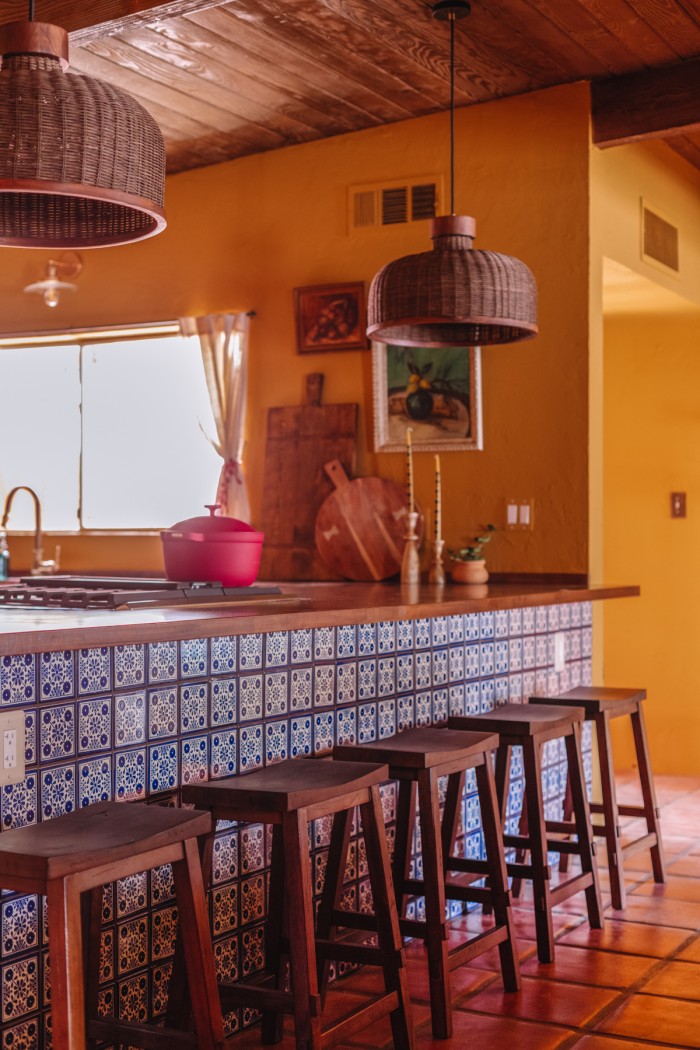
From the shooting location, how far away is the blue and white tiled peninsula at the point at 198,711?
7.68 feet

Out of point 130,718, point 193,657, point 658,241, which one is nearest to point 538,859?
point 193,657

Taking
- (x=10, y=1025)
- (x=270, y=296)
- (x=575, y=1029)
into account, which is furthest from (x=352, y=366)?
(x=10, y=1025)

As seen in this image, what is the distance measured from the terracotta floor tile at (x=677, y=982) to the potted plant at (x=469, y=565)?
173 cm

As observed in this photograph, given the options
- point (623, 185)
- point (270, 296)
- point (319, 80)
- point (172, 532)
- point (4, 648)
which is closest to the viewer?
point (4, 648)

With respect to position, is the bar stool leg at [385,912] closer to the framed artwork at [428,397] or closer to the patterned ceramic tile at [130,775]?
the patterned ceramic tile at [130,775]

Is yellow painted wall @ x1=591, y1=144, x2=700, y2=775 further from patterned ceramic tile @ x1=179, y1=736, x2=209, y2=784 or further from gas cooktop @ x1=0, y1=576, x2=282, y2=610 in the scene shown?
patterned ceramic tile @ x1=179, y1=736, x2=209, y2=784

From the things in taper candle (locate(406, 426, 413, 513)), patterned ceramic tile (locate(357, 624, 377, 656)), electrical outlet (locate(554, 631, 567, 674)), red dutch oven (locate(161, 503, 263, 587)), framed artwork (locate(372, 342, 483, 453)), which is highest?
framed artwork (locate(372, 342, 483, 453))

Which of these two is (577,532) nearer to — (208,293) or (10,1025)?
(208,293)

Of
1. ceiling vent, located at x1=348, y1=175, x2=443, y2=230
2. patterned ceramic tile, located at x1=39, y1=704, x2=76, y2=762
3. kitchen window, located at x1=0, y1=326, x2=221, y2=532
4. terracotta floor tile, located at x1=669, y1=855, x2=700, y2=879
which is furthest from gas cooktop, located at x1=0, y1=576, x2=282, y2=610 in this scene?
kitchen window, located at x1=0, y1=326, x2=221, y2=532

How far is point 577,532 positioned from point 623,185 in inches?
57.4

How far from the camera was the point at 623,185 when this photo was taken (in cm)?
501

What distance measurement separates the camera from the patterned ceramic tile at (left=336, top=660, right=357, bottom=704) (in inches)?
130

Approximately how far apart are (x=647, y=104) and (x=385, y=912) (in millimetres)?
3242

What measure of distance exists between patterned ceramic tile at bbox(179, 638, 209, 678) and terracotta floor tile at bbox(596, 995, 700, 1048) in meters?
1.24
